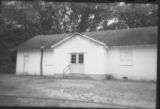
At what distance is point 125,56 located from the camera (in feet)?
15.6

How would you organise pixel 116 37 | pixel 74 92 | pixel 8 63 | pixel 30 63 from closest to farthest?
pixel 74 92, pixel 8 63, pixel 30 63, pixel 116 37

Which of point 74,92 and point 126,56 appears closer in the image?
point 74,92

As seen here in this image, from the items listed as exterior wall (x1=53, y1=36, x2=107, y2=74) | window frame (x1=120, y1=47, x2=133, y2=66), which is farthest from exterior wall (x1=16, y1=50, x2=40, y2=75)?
window frame (x1=120, y1=47, x2=133, y2=66)

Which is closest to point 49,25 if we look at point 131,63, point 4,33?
point 4,33

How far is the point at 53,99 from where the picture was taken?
3.72 metres

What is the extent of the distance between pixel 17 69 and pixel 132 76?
2570 millimetres

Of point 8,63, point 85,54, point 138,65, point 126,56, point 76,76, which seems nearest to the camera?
point 8,63

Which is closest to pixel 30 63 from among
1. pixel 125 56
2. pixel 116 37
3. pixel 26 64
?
pixel 26 64

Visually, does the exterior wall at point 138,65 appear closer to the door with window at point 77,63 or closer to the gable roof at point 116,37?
the gable roof at point 116,37

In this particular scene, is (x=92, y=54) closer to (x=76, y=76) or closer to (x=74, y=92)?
(x=76, y=76)

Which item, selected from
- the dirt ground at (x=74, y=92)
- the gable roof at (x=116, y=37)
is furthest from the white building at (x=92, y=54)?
the dirt ground at (x=74, y=92)

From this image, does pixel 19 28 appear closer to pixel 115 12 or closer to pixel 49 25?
pixel 49 25

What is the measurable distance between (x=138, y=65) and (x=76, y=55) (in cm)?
151

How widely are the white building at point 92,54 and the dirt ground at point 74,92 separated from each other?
25cm
